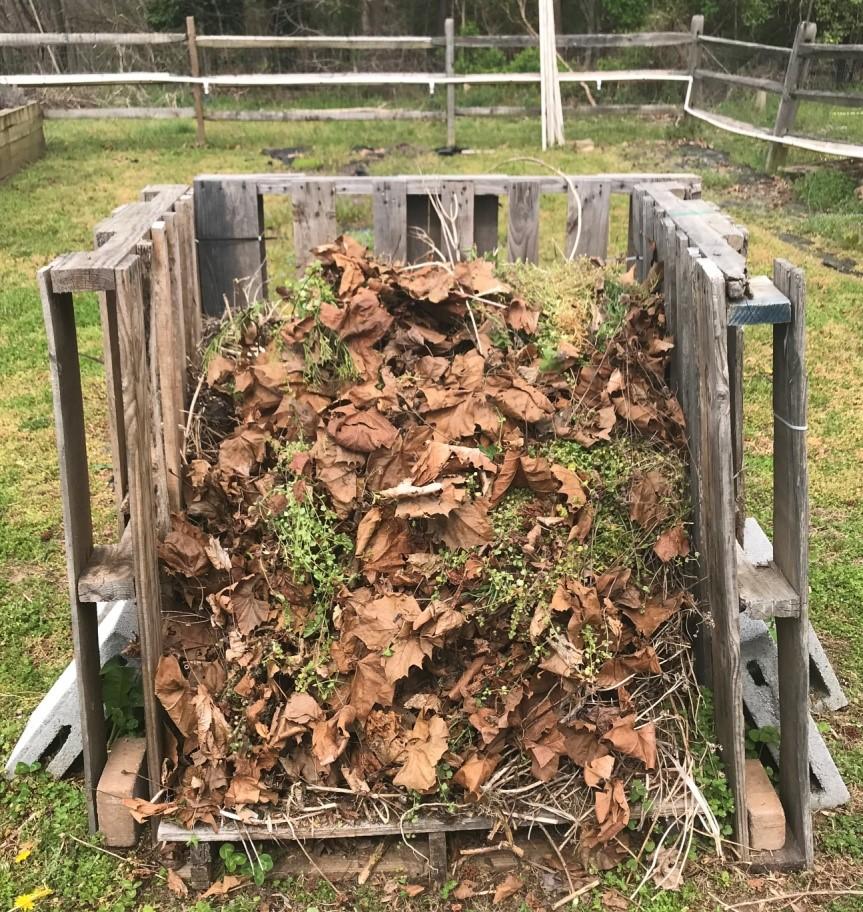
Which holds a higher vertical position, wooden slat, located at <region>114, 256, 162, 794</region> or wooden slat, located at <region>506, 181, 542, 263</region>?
wooden slat, located at <region>506, 181, 542, 263</region>

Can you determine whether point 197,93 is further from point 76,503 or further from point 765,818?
point 765,818

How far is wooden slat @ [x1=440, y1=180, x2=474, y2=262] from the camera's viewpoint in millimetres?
4527

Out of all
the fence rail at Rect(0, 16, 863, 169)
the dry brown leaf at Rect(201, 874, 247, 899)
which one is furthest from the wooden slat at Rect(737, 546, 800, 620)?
the fence rail at Rect(0, 16, 863, 169)

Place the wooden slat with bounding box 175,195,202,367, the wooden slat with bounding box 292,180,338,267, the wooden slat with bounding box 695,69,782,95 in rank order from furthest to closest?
the wooden slat with bounding box 695,69,782,95, the wooden slat with bounding box 292,180,338,267, the wooden slat with bounding box 175,195,202,367

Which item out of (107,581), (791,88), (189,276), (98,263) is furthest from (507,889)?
(791,88)

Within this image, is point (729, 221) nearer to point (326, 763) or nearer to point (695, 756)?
point (695, 756)

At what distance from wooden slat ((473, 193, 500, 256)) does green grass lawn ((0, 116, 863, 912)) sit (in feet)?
6.01

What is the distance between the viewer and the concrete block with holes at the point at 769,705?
309 cm

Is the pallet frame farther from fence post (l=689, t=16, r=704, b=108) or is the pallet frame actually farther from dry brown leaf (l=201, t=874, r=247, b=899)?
fence post (l=689, t=16, r=704, b=108)

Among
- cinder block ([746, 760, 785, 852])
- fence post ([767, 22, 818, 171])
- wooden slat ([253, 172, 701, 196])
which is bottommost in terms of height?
cinder block ([746, 760, 785, 852])

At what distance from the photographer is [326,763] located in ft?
9.37

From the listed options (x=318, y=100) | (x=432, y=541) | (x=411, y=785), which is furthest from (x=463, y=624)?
(x=318, y=100)

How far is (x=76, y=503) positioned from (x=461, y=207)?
2.42m

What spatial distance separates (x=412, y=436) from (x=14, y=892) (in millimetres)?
1751
